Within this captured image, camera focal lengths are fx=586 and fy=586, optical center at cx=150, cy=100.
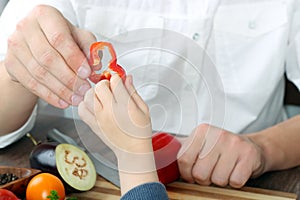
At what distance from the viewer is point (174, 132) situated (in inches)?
42.6

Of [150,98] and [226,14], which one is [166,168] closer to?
[150,98]

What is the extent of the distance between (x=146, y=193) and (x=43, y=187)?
0.19 metres

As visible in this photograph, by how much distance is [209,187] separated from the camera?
1021 millimetres

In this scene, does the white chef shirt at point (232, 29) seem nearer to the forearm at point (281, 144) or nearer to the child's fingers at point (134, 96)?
the forearm at point (281, 144)

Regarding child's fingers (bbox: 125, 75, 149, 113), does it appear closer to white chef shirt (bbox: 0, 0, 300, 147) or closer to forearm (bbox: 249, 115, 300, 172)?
forearm (bbox: 249, 115, 300, 172)

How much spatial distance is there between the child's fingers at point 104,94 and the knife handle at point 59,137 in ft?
1.05

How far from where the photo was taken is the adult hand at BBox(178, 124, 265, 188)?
3.32 ft

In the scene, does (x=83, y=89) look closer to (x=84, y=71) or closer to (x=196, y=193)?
(x=84, y=71)

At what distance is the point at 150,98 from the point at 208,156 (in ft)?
0.52

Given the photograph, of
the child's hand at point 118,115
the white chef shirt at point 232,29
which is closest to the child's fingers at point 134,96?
the child's hand at point 118,115

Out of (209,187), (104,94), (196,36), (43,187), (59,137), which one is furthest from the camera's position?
(196,36)

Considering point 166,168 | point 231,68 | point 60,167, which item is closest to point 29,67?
point 60,167

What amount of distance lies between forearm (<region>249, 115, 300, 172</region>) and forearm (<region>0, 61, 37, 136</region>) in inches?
17.5

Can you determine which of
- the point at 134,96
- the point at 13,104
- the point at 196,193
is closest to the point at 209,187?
the point at 196,193
